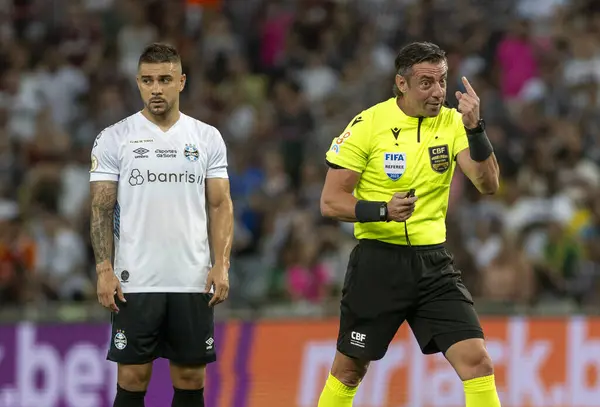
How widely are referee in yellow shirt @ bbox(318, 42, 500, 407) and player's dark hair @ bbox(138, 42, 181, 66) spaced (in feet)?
3.47

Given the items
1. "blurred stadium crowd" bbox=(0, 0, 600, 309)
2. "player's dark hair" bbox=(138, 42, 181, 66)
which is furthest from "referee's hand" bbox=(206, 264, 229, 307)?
"blurred stadium crowd" bbox=(0, 0, 600, 309)

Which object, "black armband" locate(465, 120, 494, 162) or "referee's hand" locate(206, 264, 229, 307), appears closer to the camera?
"black armband" locate(465, 120, 494, 162)

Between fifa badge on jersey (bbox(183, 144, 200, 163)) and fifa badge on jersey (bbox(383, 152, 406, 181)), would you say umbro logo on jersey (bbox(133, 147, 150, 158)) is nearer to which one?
fifa badge on jersey (bbox(183, 144, 200, 163))

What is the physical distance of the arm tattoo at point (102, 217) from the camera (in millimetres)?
7598

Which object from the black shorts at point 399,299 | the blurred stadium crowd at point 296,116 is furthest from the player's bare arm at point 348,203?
the blurred stadium crowd at point 296,116

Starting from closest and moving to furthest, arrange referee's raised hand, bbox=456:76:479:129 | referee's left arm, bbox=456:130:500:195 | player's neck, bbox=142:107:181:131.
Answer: referee's raised hand, bbox=456:76:479:129 → referee's left arm, bbox=456:130:500:195 → player's neck, bbox=142:107:181:131

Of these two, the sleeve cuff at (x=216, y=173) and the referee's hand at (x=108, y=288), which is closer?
the referee's hand at (x=108, y=288)

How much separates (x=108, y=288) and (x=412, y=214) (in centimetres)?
175

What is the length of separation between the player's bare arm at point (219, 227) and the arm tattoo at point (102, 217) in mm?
572

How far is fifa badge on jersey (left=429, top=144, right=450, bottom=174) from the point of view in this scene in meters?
7.64

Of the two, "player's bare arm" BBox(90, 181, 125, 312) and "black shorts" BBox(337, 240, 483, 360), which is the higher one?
"player's bare arm" BBox(90, 181, 125, 312)

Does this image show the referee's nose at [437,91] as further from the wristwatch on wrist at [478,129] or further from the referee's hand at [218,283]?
the referee's hand at [218,283]

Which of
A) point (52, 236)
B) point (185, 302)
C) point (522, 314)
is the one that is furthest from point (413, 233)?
point (52, 236)

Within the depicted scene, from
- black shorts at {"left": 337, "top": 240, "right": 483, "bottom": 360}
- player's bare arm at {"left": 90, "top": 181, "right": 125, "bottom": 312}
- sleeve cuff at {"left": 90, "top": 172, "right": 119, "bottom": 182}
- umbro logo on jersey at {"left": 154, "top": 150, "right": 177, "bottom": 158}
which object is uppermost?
umbro logo on jersey at {"left": 154, "top": 150, "right": 177, "bottom": 158}
